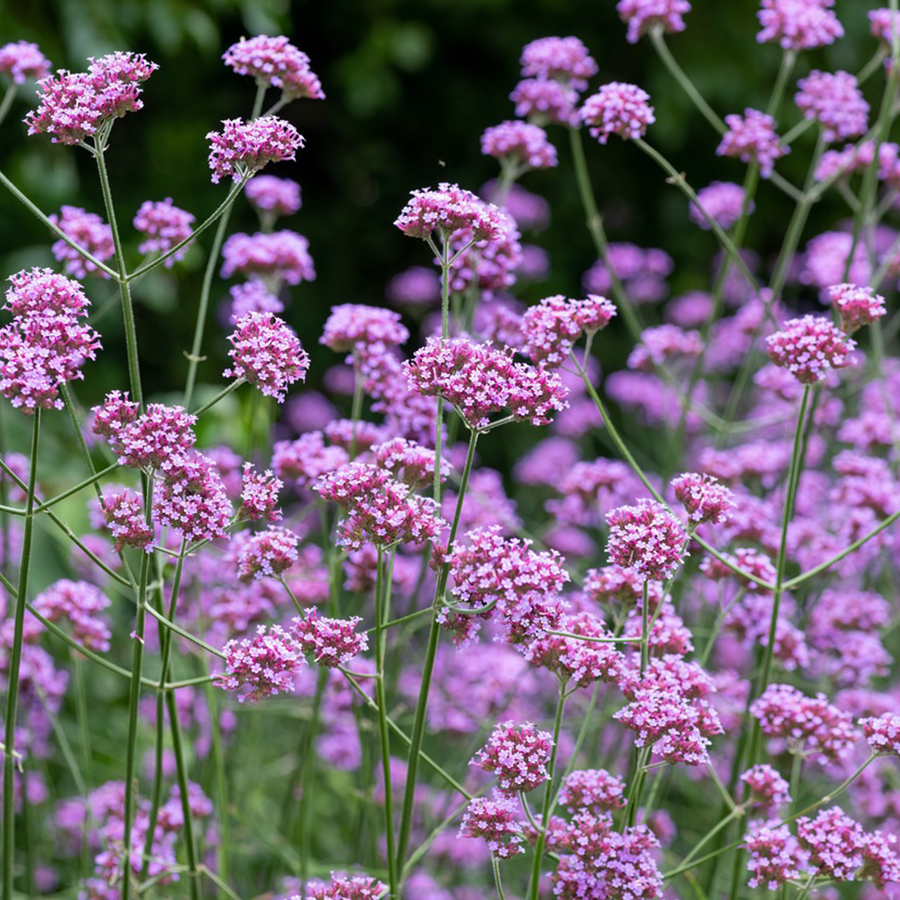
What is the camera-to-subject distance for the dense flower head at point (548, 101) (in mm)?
2801

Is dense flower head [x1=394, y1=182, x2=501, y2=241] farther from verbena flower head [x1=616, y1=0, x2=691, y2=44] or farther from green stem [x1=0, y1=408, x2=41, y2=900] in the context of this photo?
verbena flower head [x1=616, y1=0, x2=691, y2=44]

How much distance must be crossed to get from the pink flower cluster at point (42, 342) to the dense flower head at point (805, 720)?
1.17 metres

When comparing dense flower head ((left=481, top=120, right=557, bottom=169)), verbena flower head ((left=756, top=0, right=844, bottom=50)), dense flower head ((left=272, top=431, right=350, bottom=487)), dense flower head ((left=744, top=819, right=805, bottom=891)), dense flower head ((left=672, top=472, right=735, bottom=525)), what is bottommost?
dense flower head ((left=744, top=819, right=805, bottom=891))

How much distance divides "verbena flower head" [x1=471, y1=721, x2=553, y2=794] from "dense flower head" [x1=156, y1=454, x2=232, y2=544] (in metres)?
0.44

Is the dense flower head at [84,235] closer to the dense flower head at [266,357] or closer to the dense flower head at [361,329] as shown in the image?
the dense flower head at [361,329]

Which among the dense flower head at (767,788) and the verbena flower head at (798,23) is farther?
the verbena flower head at (798,23)

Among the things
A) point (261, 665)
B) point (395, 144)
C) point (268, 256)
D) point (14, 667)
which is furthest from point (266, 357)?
point (395, 144)

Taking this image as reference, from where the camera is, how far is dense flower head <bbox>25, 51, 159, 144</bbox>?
161cm

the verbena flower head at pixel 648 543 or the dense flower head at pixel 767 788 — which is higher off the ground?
the verbena flower head at pixel 648 543

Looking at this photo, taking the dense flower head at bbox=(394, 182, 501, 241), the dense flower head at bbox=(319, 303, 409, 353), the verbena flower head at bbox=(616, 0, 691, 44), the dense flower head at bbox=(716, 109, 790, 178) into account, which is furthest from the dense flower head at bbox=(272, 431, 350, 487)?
the verbena flower head at bbox=(616, 0, 691, 44)

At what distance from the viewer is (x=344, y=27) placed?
18.4 feet

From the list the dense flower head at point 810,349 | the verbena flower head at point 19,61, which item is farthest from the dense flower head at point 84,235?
the dense flower head at point 810,349

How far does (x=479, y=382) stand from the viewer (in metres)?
1.58

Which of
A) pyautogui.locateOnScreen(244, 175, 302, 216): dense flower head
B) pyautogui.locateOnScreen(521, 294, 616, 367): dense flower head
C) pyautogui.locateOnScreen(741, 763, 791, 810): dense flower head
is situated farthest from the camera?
pyautogui.locateOnScreen(244, 175, 302, 216): dense flower head
